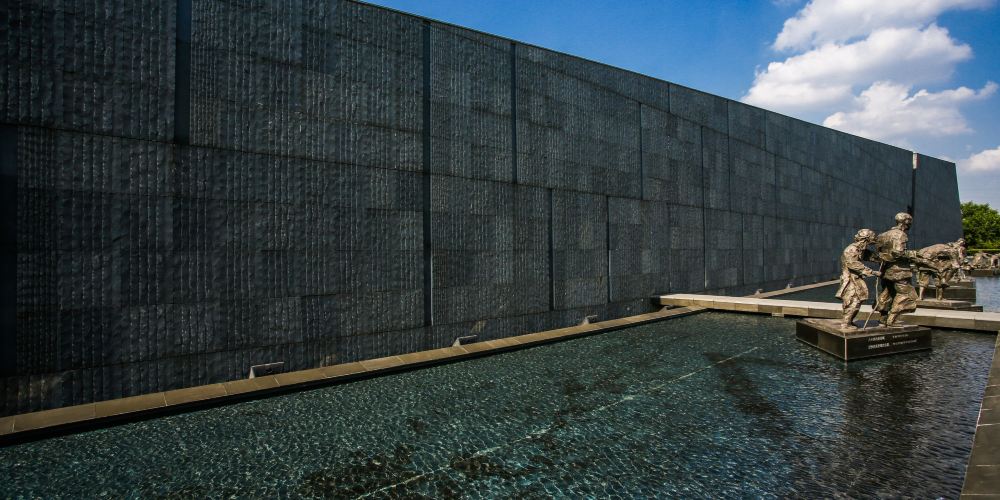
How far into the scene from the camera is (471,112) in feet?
38.3

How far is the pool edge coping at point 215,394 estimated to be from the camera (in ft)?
20.5

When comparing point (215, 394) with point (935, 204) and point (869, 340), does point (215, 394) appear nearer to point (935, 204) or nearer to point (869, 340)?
point (869, 340)

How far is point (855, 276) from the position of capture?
10047mm

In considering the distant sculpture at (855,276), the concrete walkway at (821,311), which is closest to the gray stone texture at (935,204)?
the concrete walkway at (821,311)

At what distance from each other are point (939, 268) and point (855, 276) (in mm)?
3407

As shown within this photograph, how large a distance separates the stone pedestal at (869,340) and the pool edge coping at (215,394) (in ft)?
20.2

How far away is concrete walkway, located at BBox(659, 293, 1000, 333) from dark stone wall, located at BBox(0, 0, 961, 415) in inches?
79.1

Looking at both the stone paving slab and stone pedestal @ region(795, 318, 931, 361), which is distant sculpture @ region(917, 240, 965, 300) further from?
the stone paving slab

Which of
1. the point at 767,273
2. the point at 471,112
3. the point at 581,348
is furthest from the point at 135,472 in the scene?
the point at 767,273

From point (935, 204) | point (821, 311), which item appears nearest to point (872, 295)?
point (821, 311)

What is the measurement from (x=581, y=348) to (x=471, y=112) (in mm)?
6650

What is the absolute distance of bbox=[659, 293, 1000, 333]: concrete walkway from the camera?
11812 millimetres

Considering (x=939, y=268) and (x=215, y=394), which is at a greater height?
(x=939, y=268)

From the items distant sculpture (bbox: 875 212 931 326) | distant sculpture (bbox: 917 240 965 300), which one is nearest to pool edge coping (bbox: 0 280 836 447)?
distant sculpture (bbox: 875 212 931 326)
